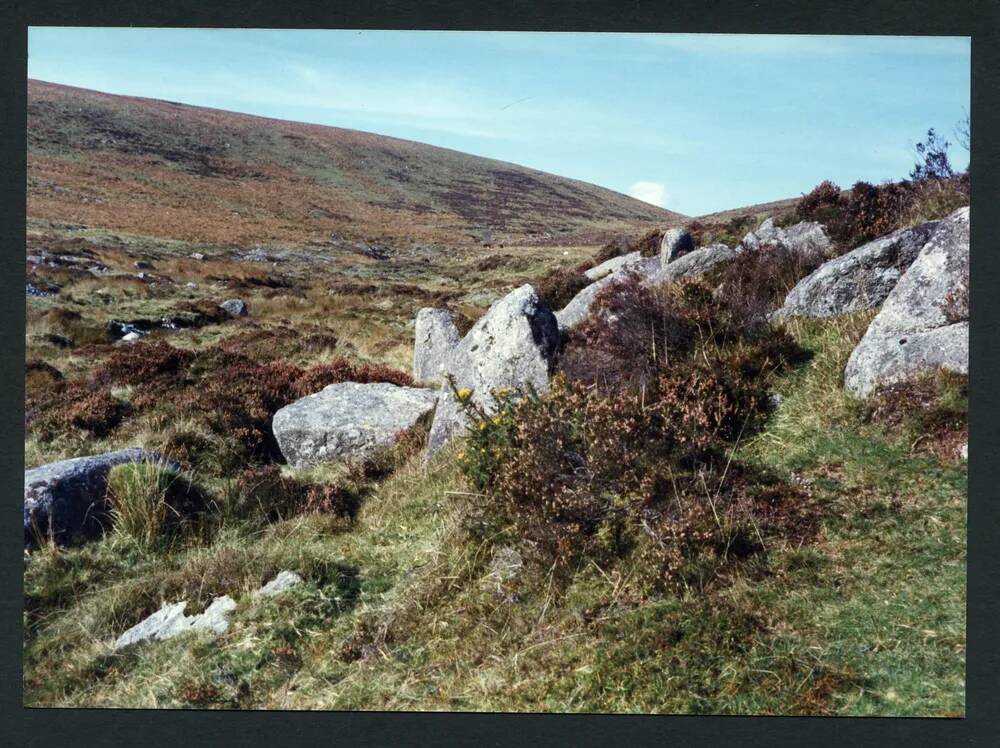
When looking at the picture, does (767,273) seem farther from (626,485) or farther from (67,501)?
(67,501)

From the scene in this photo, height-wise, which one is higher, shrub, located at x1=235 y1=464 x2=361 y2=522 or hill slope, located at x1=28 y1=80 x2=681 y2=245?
hill slope, located at x1=28 y1=80 x2=681 y2=245

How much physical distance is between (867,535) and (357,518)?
446 centimetres

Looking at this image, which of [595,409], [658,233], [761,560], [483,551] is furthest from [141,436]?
[658,233]

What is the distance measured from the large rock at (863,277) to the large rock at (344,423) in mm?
4314

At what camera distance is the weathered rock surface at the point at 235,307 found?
20.0 m

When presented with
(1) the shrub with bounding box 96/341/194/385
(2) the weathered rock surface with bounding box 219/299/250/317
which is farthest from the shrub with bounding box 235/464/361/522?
(2) the weathered rock surface with bounding box 219/299/250/317

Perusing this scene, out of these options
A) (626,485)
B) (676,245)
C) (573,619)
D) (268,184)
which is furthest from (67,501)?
(268,184)

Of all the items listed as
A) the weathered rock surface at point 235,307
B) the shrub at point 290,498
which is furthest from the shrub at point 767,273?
the weathered rock surface at point 235,307

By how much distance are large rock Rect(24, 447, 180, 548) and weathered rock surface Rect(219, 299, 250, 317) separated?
43.4 feet

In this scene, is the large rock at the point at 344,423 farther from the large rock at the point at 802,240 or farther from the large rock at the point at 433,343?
the large rock at the point at 802,240

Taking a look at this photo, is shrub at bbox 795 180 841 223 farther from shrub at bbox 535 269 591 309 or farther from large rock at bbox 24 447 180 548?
large rock at bbox 24 447 180 548

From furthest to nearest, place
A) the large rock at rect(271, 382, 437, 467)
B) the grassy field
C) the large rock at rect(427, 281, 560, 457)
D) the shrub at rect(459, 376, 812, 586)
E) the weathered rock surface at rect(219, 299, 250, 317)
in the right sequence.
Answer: the weathered rock surface at rect(219, 299, 250, 317) < the large rock at rect(271, 382, 437, 467) < the large rock at rect(427, 281, 560, 457) < the shrub at rect(459, 376, 812, 586) < the grassy field

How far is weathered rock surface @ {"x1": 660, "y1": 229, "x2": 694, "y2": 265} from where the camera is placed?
15453 mm

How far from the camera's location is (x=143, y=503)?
6988 mm
